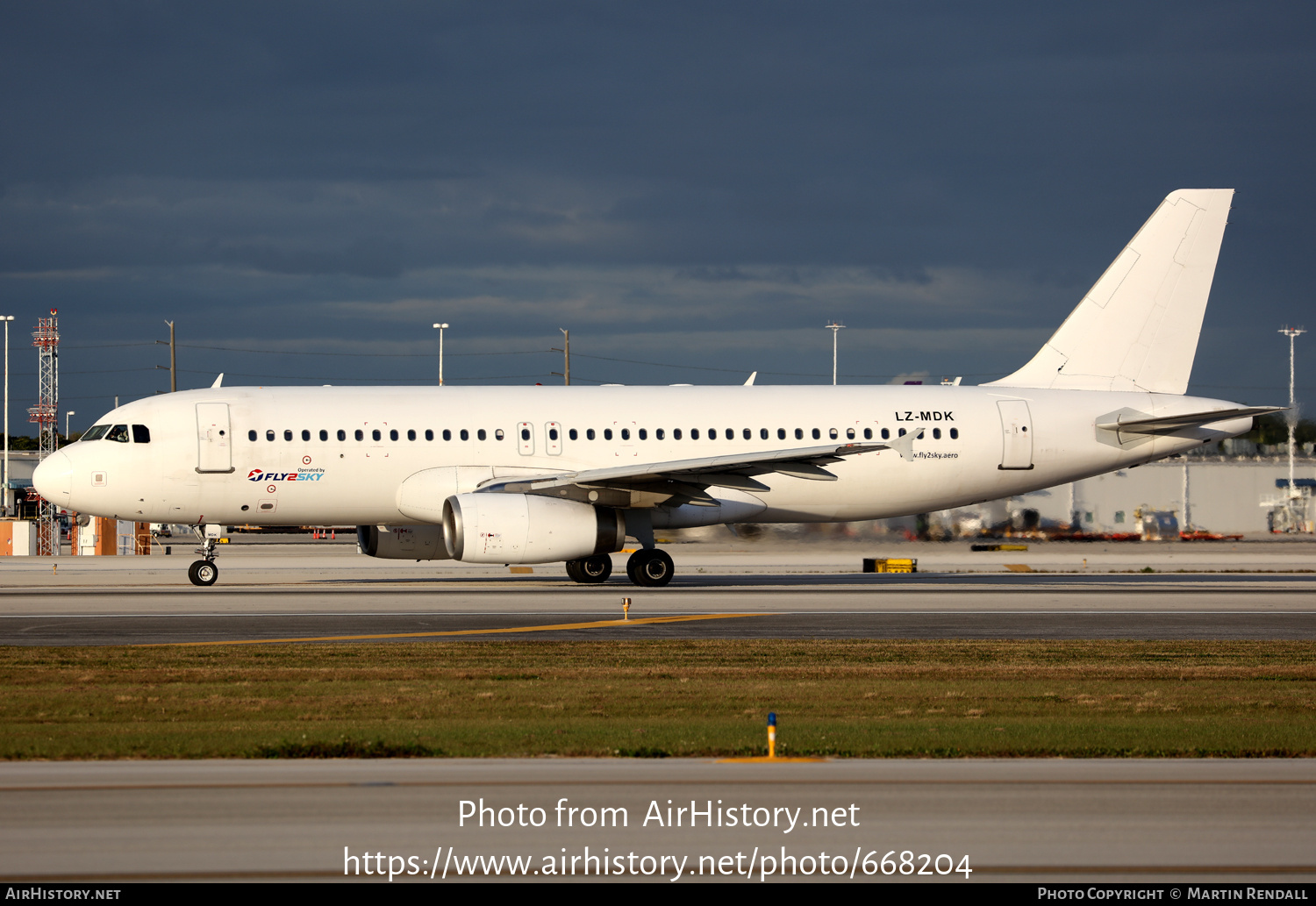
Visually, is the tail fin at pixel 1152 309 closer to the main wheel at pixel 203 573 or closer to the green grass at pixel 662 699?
the green grass at pixel 662 699

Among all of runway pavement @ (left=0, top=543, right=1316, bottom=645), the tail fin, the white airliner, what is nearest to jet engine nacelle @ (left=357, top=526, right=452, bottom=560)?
the white airliner

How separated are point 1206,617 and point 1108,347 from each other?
36.0ft

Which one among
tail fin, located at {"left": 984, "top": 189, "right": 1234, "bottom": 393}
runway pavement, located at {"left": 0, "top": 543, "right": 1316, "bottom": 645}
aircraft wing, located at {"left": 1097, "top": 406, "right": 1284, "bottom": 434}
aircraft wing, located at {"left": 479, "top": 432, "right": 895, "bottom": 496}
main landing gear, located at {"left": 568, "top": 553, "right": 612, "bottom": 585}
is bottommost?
runway pavement, located at {"left": 0, "top": 543, "right": 1316, "bottom": 645}

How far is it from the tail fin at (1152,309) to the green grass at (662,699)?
561 inches

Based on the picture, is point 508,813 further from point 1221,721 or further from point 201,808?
point 1221,721

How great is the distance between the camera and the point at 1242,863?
698cm

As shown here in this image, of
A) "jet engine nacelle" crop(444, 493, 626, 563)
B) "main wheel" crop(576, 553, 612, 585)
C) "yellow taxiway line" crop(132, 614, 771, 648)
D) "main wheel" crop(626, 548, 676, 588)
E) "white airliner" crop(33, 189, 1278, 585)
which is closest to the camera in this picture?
"yellow taxiway line" crop(132, 614, 771, 648)

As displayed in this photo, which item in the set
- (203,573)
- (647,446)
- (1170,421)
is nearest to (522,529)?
(647,446)

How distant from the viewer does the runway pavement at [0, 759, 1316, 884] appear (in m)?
6.93

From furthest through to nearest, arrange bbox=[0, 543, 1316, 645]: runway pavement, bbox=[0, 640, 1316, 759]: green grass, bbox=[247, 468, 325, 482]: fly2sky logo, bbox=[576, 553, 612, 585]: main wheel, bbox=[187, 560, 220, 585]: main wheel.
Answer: bbox=[576, 553, 612, 585]: main wheel < bbox=[187, 560, 220, 585]: main wheel < bbox=[247, 468, 325, 482]: fly2sky logo < bbox=[0, 543, 1316, 645]: runway pavement < bbox=[0, 640, 1316, 759]: green grass

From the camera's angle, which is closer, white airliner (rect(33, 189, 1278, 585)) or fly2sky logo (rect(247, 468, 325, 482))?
white airliner (rect(33, 189, 1278, 585))

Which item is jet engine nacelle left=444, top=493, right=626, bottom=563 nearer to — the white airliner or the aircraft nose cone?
the white airliner

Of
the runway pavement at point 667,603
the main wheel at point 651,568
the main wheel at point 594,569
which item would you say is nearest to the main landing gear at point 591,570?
the main wheel at point 594,569

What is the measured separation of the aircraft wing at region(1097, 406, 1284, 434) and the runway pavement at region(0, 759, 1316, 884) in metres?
21.8
